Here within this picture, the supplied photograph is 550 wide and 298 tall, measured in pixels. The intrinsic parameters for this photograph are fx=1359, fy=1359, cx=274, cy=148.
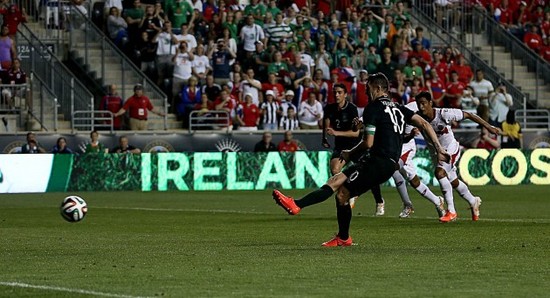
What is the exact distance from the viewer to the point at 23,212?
2542 centimetres

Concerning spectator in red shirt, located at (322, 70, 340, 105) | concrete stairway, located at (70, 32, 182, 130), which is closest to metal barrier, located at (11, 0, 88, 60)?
concrete stairway, located at (70, 32, 182, 130)

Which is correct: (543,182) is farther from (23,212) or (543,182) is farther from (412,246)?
(412,246)

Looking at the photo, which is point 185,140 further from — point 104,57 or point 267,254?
point 267,254

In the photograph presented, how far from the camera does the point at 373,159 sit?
16.1 meters

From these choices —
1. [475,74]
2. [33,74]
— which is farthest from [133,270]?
[475,74]

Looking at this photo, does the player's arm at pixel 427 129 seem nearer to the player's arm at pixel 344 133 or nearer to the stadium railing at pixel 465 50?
the player's arm at pixel 344 133

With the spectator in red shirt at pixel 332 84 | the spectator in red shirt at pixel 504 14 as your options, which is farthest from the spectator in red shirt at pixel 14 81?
the spectator in red shirt at pixel 504 14

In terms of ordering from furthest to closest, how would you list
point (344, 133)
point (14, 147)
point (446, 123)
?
point (14, 147) → point (344, 133) → point (446, 123)

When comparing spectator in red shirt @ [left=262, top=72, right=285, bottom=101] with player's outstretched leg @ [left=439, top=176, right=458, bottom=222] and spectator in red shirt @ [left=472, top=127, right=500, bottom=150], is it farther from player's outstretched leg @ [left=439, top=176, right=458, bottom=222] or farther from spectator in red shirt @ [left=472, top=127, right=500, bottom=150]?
player's outstretched leg @ [left=439, top=176, right=458, bottom=222]

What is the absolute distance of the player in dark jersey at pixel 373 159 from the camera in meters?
16.0

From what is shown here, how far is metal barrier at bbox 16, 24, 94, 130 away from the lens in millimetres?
35750

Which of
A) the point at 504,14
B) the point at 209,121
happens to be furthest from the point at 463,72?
the point at 209,121

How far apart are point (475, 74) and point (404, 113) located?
2706cm

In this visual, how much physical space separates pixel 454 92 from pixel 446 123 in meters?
17.1
